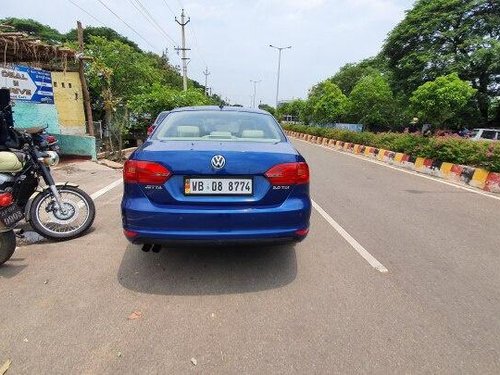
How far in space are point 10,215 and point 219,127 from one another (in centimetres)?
223

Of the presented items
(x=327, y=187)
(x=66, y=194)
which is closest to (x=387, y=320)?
(x=66, y=194)

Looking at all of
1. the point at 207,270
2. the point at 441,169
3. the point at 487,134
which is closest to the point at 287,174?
the point at 207,270

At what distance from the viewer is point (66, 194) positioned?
486cm

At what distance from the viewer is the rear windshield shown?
12.9 ft

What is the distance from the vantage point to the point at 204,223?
10.5 feet

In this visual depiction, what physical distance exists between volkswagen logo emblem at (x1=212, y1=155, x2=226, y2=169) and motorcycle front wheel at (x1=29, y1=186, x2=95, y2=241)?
2466 millimetres

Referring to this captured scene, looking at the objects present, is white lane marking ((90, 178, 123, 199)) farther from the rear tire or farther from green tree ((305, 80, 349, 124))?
green tree ((305, 80, 349, 124))

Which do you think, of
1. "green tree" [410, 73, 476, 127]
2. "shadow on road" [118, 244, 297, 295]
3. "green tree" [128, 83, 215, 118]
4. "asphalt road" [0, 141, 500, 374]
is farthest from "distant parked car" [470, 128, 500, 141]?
"shadow on road" [118, 244, 297, 295]

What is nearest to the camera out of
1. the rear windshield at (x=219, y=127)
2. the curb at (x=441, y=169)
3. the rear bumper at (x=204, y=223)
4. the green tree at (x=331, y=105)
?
the rear bumper at (x=204, y=223)

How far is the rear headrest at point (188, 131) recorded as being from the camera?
3.95 m

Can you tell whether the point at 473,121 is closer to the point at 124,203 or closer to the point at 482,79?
the point at 482,79

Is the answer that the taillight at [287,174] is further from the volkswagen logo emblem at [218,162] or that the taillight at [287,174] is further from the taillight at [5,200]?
the taillight at [5,200]

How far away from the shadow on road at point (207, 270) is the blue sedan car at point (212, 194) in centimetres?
45

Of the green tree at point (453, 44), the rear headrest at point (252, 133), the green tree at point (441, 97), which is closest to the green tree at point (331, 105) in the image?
the green tree at point (453, 44)
